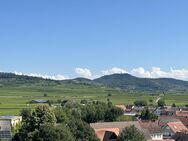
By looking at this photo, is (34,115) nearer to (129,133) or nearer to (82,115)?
(129,133)

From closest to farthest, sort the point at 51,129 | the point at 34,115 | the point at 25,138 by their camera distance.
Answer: the point at 51,129, the point at 25,138, the point at 34,115

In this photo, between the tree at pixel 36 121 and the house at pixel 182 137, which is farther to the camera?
the house at pixel 182 137

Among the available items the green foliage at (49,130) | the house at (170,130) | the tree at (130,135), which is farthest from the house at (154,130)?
the green foliage at (49,130)

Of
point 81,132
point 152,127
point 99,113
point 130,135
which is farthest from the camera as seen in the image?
point 99,113

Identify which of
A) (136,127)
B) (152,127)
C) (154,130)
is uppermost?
(136,127)

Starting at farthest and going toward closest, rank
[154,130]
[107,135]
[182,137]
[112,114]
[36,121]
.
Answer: [112,114]
[154,130]
[107,135]
[182,137]
[36,121]

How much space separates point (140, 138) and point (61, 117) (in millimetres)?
16368

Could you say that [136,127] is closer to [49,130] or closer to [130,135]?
[130,135]

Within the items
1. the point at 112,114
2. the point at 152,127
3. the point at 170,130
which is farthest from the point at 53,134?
the point at 112,114

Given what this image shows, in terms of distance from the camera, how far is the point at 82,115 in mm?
98312

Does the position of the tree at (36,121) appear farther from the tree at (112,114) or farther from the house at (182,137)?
the tree at (112,114)

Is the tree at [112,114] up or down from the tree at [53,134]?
up

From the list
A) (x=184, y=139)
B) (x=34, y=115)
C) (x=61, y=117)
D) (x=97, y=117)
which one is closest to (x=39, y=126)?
(x=34, y=115)

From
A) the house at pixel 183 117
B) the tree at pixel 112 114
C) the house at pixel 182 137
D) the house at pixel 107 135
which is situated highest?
the tree at pixel 112 114
